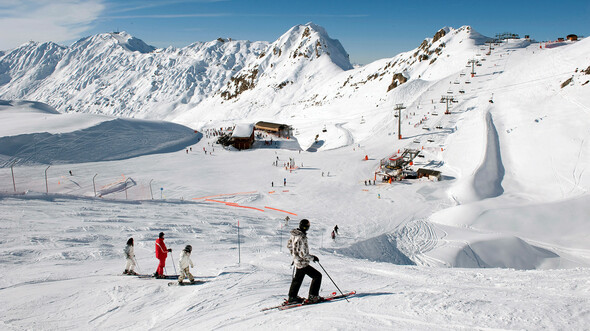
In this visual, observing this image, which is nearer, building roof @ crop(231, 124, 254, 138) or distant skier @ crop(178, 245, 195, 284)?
distant skier @ crop(178, 245, 195, 284)

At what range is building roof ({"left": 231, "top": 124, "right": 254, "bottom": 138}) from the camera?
51309 mm

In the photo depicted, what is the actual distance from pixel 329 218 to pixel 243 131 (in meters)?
33.5

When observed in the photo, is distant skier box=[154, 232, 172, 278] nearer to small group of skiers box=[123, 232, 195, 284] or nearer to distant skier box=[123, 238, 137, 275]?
small group of skiers box=[123, 232, 195, 284]

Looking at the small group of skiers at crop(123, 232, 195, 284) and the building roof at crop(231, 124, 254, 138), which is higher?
the building roof at crop(231, 124, 254, 138)

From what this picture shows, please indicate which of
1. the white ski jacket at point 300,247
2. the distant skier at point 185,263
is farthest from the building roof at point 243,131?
the white ski jacket at point 300,247

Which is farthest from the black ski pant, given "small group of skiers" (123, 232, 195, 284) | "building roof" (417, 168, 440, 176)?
"building roof" (417, 168, 440, 176)

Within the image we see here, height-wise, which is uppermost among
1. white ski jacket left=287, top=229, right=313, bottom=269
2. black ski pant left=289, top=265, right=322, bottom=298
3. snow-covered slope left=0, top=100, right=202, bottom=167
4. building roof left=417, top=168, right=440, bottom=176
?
snow-covered slope left=0, top=100, right=202, bottom=167

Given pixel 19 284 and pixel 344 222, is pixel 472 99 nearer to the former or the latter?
pixel 344 222

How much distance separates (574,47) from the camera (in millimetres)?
60344

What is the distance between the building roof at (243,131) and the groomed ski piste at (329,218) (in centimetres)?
318

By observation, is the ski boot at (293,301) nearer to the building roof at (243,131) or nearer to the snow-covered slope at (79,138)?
the snow-covered slope at (79,138)

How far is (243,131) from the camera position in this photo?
52.7 m

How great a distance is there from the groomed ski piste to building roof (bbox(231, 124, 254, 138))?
10.4 feet

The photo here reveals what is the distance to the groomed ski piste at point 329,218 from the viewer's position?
21.7 ft
